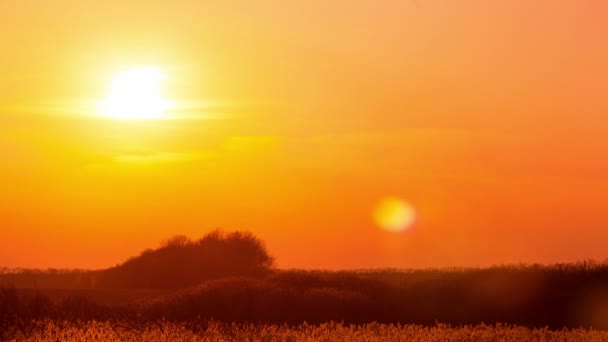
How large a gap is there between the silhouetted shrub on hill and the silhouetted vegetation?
7.91m

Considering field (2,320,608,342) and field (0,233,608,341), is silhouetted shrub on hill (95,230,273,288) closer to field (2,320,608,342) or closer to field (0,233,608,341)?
field (0,233,608,341)

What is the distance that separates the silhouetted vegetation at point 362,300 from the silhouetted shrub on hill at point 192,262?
791 cm

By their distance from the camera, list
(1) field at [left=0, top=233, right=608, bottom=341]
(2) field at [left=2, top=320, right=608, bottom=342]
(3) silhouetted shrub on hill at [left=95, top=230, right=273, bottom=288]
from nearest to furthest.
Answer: (2) field at [left=2, top=320, right=608, bottom=342]
(1) field at [left=0, top=233, right=608, bottom=341]
(3) silhouetted shrub on hill at [left=95, top=230, right=273, bottom=288]

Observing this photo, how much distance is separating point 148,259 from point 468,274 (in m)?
19.8

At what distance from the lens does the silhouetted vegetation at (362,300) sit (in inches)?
1223

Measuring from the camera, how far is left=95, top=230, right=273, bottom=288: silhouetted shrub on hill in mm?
50844

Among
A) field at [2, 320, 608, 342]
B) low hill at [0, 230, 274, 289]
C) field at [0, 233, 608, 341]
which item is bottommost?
field at [2, 320, 608, 342]

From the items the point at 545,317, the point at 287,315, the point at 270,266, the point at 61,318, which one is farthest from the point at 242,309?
the point at 270,266

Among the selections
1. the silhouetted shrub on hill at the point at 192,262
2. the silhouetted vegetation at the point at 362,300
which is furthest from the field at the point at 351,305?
the silhouetted shrub on hill at the point at 192,262

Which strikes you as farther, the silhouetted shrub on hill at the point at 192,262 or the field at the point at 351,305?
the silhouetted shrub on hill at the point at 192,262

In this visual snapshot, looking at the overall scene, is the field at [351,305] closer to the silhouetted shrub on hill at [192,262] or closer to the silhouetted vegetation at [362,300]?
the silhouetted vegetation at [362,300]

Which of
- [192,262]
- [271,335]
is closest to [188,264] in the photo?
[192,262]

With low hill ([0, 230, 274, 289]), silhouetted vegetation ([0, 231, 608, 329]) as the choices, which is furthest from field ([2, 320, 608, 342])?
low hill ([0, 230, 274, 289])

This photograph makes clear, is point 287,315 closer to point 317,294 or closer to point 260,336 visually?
point 317,294
